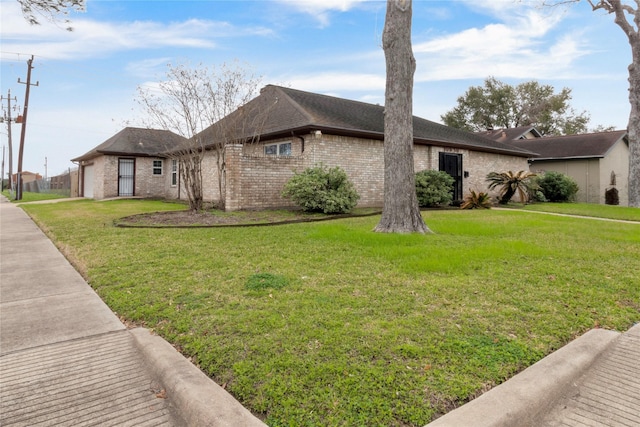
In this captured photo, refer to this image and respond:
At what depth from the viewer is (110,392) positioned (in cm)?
231

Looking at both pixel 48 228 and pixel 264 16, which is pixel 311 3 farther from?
pixel 48 228

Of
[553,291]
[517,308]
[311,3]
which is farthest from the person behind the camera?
[311,3]

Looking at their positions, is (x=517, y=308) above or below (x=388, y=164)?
below

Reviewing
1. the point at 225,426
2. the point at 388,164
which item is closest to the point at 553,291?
the point at 225,426

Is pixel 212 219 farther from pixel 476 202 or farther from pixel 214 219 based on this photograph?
pixel 476 202

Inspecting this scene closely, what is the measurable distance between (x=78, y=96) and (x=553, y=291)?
77.5 ft

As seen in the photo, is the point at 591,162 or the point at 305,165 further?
the point at 591,162

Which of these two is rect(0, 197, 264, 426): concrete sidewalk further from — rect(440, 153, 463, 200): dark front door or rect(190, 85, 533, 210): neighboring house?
rect(440, 153, 463, 200): dark front door

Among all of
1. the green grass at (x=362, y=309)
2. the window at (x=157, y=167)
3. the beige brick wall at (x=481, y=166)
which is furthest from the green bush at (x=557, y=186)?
the window at (x=157, y=167)

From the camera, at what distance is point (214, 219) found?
10.0 meters

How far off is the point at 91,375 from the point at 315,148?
1104 cm

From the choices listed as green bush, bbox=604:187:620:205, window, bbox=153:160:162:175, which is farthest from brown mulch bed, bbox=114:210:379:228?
green bush, bbox=604:187:620:205

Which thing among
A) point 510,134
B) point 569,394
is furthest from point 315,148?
point 510,134

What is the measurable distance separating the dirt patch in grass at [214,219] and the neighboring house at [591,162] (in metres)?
18.4
